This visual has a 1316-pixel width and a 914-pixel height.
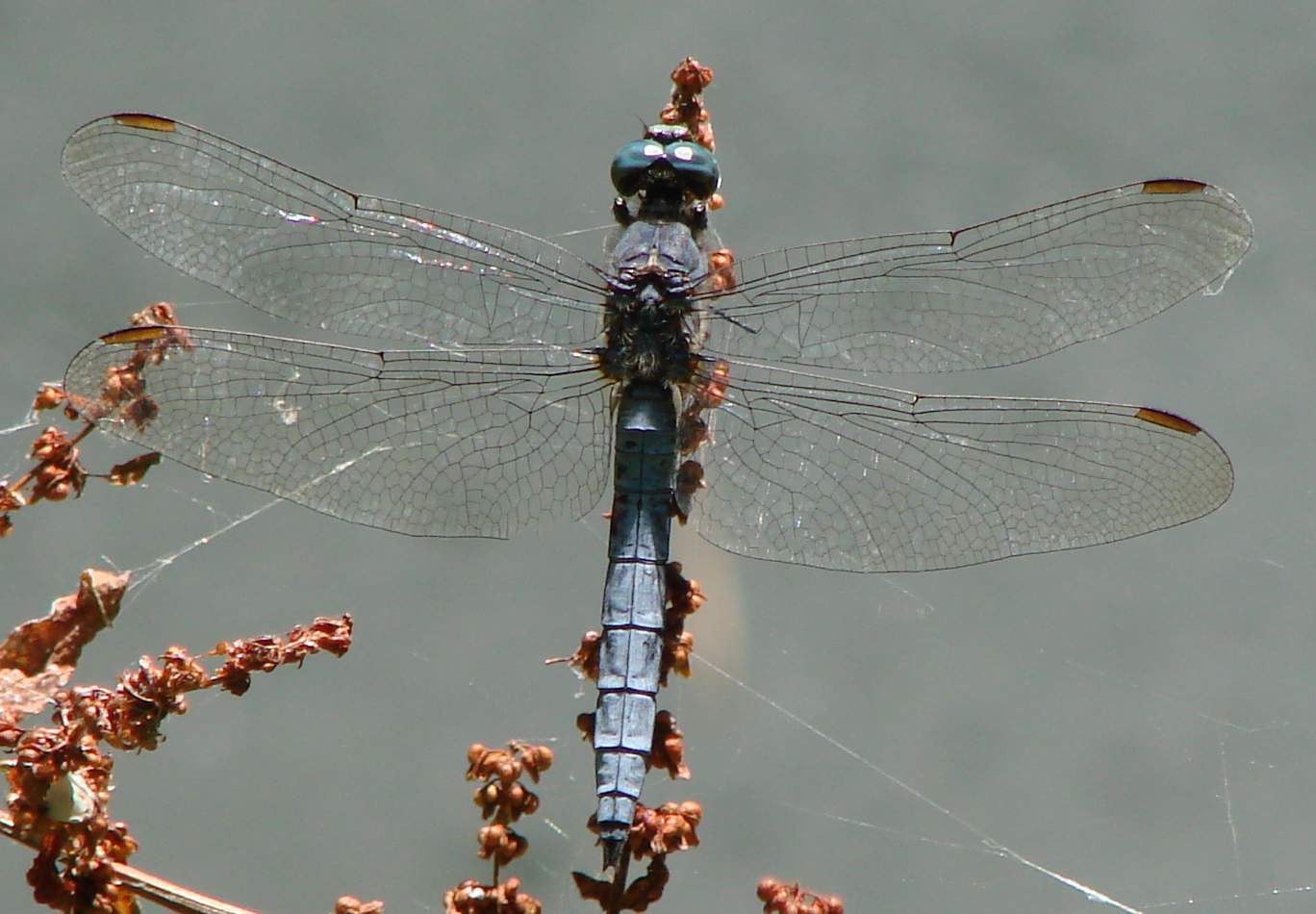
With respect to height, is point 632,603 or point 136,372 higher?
point 136,372

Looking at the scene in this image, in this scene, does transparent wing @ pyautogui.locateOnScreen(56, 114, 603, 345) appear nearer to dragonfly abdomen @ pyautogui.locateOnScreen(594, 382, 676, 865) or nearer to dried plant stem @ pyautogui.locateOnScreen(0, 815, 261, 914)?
dragonfly abdomen @ pyautogui.locateOnScreen(594, 382, 676, 865)

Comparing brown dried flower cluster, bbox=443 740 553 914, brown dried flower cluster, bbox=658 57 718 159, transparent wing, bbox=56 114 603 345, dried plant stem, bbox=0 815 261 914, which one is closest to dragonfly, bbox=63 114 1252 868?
transparent wing, bbox=56 114 603 345

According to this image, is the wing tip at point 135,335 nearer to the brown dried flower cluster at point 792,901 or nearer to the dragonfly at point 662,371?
the dragonfly at point 662,371

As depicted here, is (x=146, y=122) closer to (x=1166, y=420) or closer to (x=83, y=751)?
(x=83, y=751)

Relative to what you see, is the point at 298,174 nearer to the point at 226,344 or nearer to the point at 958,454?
the point at 226,344

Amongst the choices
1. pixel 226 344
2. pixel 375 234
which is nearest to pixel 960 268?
pixel 375 234

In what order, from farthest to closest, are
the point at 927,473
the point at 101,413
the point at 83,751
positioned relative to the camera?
1. the point at 927,473
2. the point at 101,413
3. the point at 83,751

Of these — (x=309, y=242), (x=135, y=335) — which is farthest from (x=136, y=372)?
(x=309, y=242)
